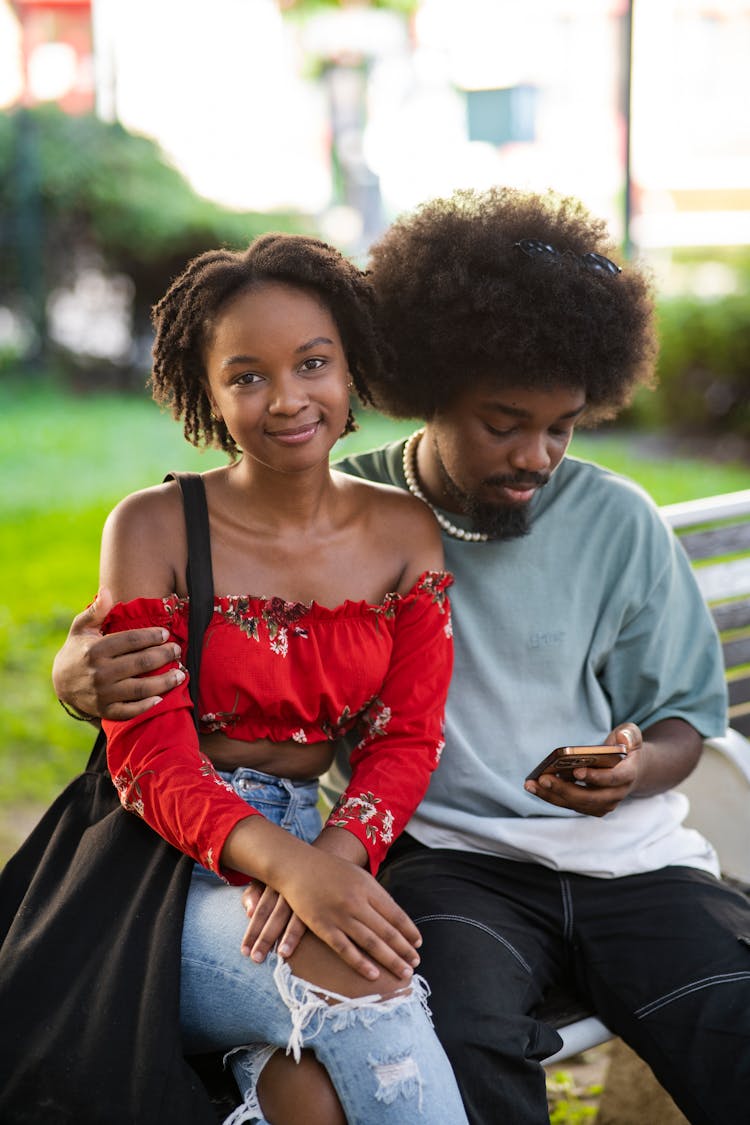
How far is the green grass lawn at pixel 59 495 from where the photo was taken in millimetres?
5250

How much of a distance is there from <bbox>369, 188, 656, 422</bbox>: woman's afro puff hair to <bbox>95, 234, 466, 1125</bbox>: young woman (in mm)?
156

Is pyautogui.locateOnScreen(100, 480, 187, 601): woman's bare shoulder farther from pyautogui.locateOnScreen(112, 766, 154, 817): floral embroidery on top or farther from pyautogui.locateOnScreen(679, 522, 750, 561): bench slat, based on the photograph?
pyautogui.locateOnScreen(679, 522, 750, 561): bench slat

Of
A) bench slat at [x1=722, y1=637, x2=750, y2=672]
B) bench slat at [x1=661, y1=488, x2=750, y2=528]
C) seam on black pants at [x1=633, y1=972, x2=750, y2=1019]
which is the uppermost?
bench slat at [x1=661, y1=488, x2=750, y2=528]

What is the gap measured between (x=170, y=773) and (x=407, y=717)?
19.0 inches

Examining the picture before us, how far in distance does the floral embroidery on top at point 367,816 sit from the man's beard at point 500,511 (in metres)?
0.62

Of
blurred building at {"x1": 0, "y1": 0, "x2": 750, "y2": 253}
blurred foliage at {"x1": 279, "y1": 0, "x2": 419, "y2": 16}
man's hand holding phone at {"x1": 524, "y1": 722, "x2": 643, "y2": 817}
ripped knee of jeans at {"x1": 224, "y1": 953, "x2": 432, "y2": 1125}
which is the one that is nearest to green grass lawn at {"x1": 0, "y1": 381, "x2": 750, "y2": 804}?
man's hand holding phone at {"x1": 524, "y1": 722, "x2": 643, "y2": 817}

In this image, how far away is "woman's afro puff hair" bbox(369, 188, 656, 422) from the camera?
2.58m

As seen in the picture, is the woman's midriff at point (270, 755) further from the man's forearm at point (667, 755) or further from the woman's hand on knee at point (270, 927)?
the man's forearm at point (667, 755)

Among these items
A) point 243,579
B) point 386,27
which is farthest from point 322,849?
point 386,27

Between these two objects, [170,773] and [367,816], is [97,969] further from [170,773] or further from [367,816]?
[367,816]

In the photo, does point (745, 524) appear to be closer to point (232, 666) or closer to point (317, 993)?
point (232, 666)

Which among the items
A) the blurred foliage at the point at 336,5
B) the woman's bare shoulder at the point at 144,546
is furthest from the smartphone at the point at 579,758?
the blurred foliage at the point at 336,5

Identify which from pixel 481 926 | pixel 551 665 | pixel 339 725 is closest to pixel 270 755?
pixel 339 725

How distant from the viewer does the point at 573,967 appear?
2605 mm
